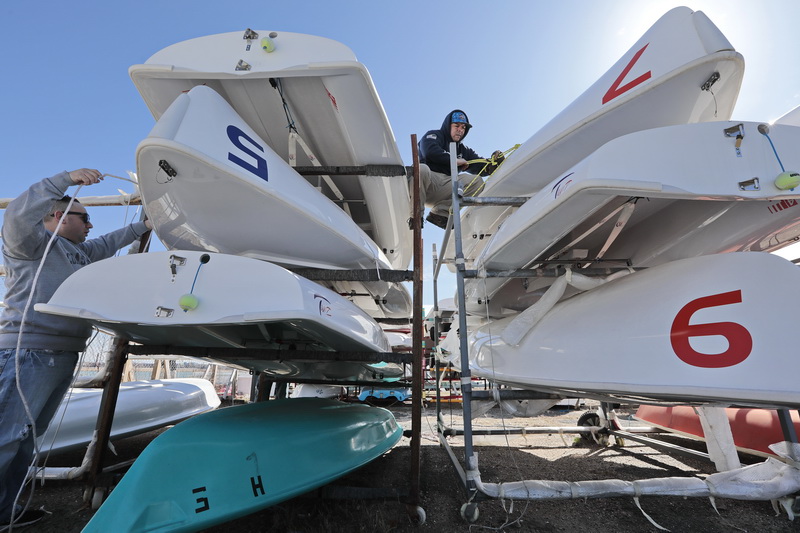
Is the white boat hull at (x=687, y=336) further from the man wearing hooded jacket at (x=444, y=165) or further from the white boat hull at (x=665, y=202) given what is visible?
the man wearing hooded jacket at (x=444, y=165)

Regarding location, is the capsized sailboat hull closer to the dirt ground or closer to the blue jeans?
the blue jeans

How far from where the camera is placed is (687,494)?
5.58ft

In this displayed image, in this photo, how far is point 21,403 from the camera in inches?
65.3

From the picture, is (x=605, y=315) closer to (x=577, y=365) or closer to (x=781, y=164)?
(x=577, y=365)

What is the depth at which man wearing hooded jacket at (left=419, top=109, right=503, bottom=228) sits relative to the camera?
10.7 ft

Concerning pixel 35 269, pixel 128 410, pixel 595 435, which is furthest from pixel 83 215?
pixel 595 435

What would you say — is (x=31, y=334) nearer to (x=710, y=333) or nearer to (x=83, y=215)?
(x=83, y=215)

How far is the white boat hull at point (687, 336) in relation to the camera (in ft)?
3.90

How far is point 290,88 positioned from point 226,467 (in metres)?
1.91

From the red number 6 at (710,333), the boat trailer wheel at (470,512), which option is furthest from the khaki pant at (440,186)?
the boat trailer wheel at (470,512)

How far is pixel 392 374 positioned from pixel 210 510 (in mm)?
2969

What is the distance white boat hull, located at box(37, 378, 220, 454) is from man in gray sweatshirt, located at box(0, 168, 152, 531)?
0.93 feet

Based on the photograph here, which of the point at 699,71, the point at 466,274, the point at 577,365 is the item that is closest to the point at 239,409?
the point at 466,274

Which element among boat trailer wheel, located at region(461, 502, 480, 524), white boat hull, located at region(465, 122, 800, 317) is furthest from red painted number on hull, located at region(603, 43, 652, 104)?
boat trailer wheel, located at region(461, 502, 480, 524)
